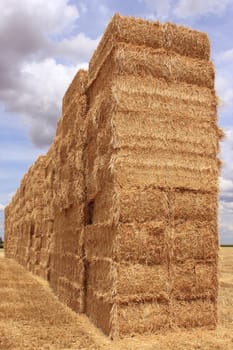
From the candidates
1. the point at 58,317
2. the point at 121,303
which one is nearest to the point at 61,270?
the point at 58,317

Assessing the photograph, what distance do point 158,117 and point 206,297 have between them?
338cm

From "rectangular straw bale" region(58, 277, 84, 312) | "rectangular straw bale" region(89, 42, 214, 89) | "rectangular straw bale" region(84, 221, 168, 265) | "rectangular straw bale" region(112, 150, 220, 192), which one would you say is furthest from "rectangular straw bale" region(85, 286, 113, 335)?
"rectangular straw bale" region(89, 42, 214, 89)

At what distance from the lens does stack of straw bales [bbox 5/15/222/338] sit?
7684mm

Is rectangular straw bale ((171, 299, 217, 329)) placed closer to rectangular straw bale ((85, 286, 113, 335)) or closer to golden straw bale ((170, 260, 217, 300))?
golden straw bale ((170, 260, 217, 300))

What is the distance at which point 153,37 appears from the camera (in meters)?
8.46

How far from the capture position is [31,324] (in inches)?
318

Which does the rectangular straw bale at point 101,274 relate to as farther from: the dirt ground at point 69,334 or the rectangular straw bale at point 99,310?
the dirt ground at point 69,334

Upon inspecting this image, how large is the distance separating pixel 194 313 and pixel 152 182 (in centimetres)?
246

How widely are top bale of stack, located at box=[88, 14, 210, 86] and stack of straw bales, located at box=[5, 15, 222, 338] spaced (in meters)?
0.02

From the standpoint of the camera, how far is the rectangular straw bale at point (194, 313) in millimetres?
7902

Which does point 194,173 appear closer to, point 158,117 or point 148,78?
point 158,117

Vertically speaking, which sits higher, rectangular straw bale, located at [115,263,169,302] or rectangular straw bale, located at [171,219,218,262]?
rectangular straw bale, located at [171,219,218,262]

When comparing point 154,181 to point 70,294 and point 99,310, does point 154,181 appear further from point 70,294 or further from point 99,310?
point 70,294

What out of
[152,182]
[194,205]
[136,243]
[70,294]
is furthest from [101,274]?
[70,294]
